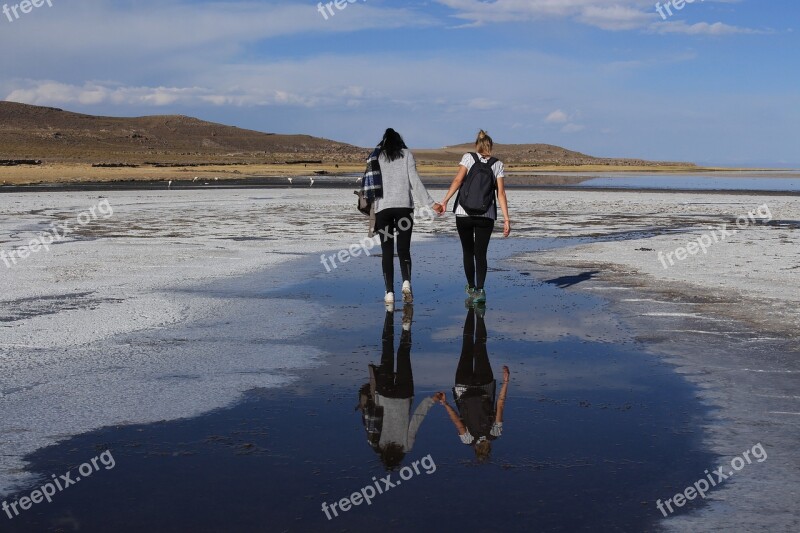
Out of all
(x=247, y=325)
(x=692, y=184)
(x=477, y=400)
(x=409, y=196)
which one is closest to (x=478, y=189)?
(x=409, y=196)

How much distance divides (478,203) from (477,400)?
180 inches

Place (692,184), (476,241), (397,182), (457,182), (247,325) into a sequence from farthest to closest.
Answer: (692,184), (457,182), (476,241), (397,182), (247,325)

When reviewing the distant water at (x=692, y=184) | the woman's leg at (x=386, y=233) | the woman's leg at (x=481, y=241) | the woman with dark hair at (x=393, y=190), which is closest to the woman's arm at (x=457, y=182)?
the woman with dark hair at (x=393, y=190)

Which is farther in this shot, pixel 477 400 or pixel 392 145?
pixel 392 145

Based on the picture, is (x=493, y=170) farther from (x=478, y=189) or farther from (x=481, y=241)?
(x=481, y=241)

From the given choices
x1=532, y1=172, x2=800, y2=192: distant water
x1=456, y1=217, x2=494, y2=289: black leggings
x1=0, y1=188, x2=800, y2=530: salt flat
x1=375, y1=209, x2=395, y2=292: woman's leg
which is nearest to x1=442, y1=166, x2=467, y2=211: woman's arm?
x1=456, y1=217, x2=494, y2=289: black leggings

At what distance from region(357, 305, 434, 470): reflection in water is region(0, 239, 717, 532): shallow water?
69 mm

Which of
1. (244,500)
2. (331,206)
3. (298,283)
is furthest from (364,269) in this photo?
(331,206)

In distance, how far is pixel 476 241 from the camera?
36.0 feet

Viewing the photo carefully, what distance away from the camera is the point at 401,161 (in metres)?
10.9

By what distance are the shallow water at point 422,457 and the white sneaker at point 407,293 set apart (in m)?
2.26


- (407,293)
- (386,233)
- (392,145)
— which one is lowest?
(407,293)

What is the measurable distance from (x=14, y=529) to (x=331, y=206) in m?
29.6

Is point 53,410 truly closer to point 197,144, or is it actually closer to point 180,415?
point 180,415
